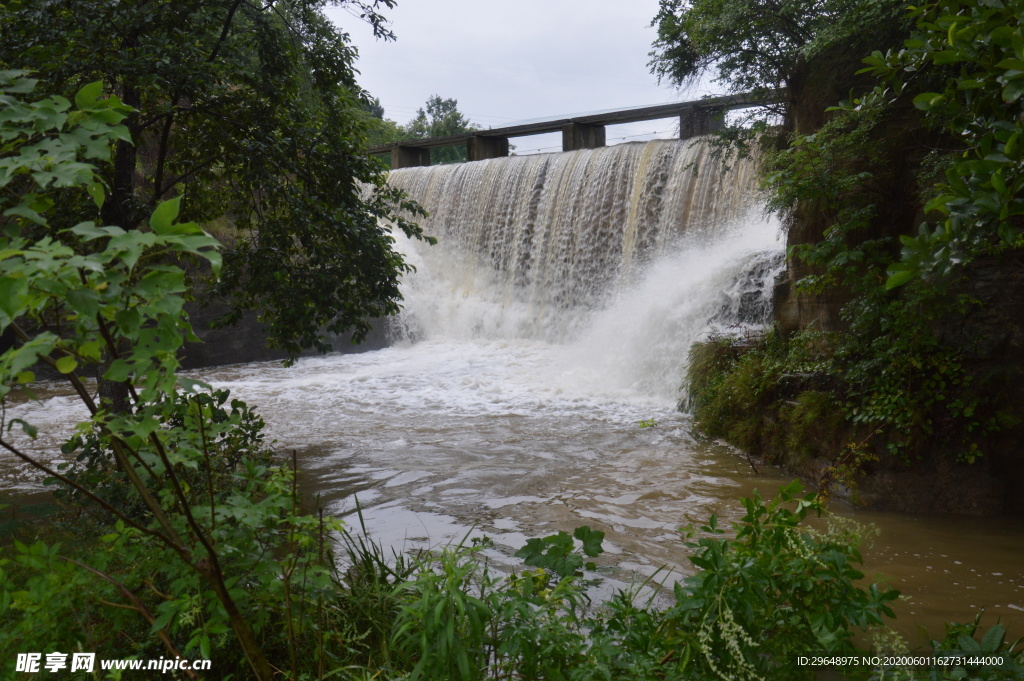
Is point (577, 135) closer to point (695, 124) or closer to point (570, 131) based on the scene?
point (570, 131)

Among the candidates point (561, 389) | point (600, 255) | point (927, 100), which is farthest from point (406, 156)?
point (927, 100)

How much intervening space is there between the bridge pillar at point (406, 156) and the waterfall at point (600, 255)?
4.53 meters

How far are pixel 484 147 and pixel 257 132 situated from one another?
58.6 ft

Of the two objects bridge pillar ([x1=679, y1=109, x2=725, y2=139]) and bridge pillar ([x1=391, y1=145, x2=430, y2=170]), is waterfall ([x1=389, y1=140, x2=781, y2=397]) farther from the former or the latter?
A: bridge pillar ([x1=391, y1=145, x2=430, y2=170])

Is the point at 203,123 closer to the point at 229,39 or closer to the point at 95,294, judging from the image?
the point at 229,39

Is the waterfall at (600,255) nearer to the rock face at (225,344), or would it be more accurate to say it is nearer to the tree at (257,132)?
the rock face at (225,344)

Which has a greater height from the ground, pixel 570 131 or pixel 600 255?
pixel 570 131

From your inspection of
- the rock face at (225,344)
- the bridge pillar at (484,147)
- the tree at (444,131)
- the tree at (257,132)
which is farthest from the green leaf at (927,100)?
the tree at (444,131)

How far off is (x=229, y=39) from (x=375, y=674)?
15.1 feet

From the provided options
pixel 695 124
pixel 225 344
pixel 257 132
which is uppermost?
pixel 695 124

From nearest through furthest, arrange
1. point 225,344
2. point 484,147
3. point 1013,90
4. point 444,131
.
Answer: point 1013,90
point 225,344
point 484,147
point 444,131

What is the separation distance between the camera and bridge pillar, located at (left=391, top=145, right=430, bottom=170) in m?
23.8

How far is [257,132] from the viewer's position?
5.19 m

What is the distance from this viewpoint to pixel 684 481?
6.16 meters
